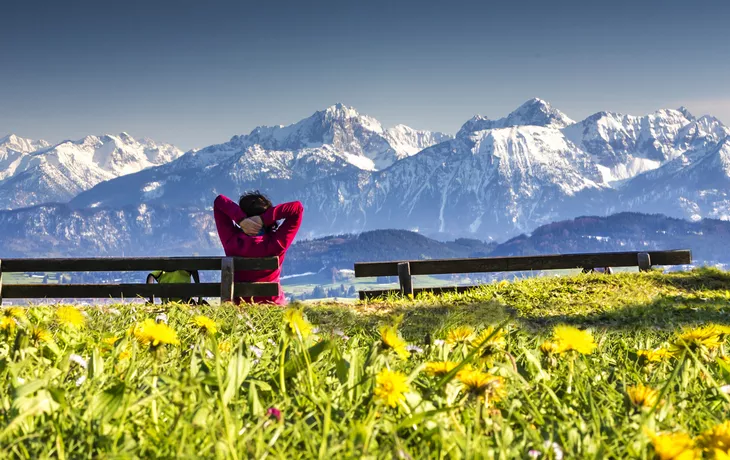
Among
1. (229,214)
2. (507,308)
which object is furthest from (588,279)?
(229,214)

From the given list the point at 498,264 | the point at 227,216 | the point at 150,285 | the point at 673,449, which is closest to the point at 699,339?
the point at 673,449

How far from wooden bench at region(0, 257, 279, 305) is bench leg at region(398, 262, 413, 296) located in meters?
2.46

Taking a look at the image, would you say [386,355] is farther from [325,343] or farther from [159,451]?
[159,451]

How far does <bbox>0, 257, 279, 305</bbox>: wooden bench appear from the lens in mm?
9141

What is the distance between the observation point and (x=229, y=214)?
9.85 meters

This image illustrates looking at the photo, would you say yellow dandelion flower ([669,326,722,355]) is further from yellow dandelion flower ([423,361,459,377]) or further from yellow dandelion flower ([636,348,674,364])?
yellow dandelion flower ([423,361,459,377])

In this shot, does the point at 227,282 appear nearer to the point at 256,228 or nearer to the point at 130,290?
the point at 256,228

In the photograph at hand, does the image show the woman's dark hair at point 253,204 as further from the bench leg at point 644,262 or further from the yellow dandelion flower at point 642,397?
the yellow dandelion flower at point 642,397

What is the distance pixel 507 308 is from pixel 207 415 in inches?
319

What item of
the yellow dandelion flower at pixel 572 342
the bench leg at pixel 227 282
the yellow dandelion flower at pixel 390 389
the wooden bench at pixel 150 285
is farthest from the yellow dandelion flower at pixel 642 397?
the bench leg at pixel 227 282

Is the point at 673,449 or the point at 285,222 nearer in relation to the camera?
the point at 673,449

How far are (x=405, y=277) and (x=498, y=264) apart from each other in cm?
161

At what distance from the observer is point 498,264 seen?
448 inches

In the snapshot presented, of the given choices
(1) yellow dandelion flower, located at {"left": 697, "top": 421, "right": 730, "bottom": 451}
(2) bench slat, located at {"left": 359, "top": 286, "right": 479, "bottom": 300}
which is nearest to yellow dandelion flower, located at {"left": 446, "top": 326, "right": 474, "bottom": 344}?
(1) yellow dandelion flower, located at {"left": 697, "top": 421, "right": 730, "bottom": 451}
